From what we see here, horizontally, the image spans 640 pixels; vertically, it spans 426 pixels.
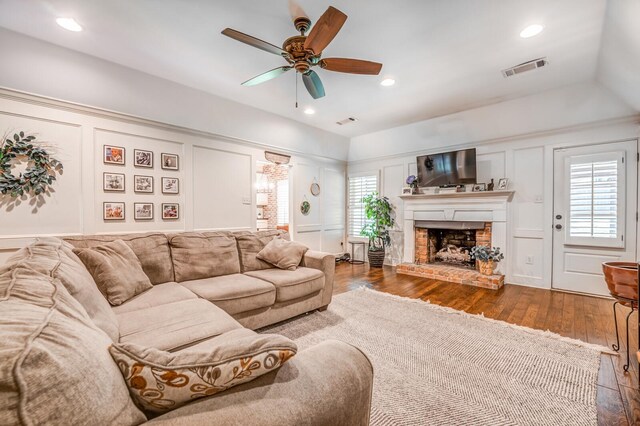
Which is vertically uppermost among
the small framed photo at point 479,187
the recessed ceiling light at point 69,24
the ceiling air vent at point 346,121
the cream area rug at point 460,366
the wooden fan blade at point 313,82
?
the recessed ceiling light at point 69,24

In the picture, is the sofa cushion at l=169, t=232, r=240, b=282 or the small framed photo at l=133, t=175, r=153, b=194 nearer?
the sofa cushion at l=169, t=232, r=240, b=282

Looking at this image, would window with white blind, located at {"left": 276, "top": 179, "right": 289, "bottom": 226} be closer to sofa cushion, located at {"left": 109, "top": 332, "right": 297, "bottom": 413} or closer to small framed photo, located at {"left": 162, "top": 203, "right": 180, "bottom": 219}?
small framed photo, located at {"left": 162, "top": 203, "right": 180, "bottom": 219}

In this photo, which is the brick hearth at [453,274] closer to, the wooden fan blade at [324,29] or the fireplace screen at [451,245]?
the fireplace screen at [451,245]

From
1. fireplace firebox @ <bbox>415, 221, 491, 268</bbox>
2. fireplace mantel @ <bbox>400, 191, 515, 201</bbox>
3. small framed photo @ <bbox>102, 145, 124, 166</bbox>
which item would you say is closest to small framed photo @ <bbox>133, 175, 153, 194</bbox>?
small framed photo @ <bbox>102, 145, 124, 166</bbox>

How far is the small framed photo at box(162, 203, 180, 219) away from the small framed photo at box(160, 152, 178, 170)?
1.72ft

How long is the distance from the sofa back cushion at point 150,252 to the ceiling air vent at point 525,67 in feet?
14.5

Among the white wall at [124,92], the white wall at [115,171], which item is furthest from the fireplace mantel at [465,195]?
the white wall at [124,92]

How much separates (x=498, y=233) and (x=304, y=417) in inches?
194

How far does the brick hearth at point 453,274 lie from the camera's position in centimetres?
432

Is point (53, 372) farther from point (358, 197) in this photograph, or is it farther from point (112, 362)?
point (358, 197)

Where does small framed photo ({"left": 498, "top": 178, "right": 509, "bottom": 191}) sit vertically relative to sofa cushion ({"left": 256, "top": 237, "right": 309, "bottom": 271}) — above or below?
above

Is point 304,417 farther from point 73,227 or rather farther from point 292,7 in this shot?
point 73,227

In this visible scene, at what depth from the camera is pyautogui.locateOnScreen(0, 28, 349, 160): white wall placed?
2746 mm

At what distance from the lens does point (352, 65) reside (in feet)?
8.35
